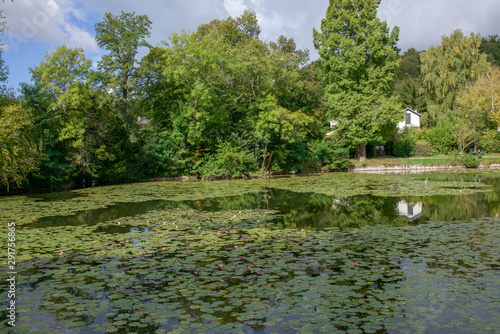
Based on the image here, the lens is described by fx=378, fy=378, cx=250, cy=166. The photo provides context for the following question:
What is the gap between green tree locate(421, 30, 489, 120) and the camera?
4262cm

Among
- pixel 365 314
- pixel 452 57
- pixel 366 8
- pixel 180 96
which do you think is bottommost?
pixel 365 314

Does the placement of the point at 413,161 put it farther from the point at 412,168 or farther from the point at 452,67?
the point at 452,67

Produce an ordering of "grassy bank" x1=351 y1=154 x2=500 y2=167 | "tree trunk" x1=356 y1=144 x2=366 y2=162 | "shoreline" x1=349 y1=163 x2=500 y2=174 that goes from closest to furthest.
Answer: "shoreline" x1=349 y1=163 x2=500 y2=174, "grassy bank" x1=351 y1=154 x2=500 y2=167, "tree trunk" x1=356 y1=144 x2=366 y2=162

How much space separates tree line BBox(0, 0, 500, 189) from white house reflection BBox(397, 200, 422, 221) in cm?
1664

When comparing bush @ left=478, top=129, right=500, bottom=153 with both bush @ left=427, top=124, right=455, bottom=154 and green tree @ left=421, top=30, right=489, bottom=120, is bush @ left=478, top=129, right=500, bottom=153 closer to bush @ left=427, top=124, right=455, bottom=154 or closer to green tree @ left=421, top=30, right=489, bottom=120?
bush @ left=427, top=124, right=455, bottom=154

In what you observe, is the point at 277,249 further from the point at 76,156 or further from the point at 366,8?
the point at 366,8

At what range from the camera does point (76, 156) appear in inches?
974

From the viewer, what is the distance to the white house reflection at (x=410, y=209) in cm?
1197

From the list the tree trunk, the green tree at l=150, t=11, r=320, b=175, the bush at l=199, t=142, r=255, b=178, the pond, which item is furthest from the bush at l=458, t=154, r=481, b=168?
the pond

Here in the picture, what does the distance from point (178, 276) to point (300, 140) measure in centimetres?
2754

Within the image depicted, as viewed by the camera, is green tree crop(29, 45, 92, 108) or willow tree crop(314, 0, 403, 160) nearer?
green tree crop(29, 45, 92, 108)

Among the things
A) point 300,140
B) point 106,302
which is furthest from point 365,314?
point 300,140

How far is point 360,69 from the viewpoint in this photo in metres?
36.4

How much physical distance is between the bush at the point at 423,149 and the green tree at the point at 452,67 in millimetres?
3948
